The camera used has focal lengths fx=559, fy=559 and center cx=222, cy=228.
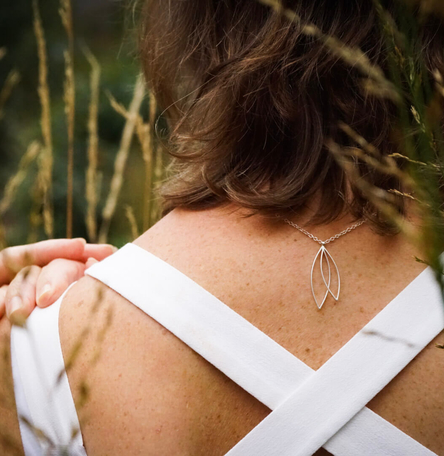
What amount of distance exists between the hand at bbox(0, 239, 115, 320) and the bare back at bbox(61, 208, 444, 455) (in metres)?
0.15

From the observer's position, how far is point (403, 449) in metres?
0.98

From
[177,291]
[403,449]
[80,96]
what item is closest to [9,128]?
[80,96]

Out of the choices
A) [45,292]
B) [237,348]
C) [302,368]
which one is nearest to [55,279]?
[45,292]

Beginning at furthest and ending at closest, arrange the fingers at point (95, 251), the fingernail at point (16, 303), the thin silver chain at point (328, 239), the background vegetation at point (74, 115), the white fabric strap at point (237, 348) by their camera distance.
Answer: the background vegetation at point (74, 115), the fingers at point (95, 251), the fingernail at point (16, 303), the thin silver chain at point (328, 239), the white fabric strap at point (237, 348)

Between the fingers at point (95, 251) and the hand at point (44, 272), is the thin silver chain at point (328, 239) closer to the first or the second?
the hand at point (44, 272)

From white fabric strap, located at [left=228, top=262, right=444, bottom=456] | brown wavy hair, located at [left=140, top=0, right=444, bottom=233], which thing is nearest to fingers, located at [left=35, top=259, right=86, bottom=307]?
brown wavy hair, located at [left=140, top=0, right=444, bottom=233]

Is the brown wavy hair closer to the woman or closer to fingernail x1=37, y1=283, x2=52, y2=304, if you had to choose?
the woman

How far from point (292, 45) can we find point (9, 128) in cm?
343

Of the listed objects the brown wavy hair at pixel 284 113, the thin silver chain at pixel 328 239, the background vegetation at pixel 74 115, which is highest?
the brown wavy hair at pixel 284 113

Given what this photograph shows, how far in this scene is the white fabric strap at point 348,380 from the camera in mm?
1006

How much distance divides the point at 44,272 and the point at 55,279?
3.1 inches

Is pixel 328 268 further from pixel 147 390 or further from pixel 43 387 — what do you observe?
pixel 43 387

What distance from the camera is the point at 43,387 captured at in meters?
1.14

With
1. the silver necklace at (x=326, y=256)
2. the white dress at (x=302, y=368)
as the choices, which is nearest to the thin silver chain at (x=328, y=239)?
the silver necklace at (x=326, y=256)
